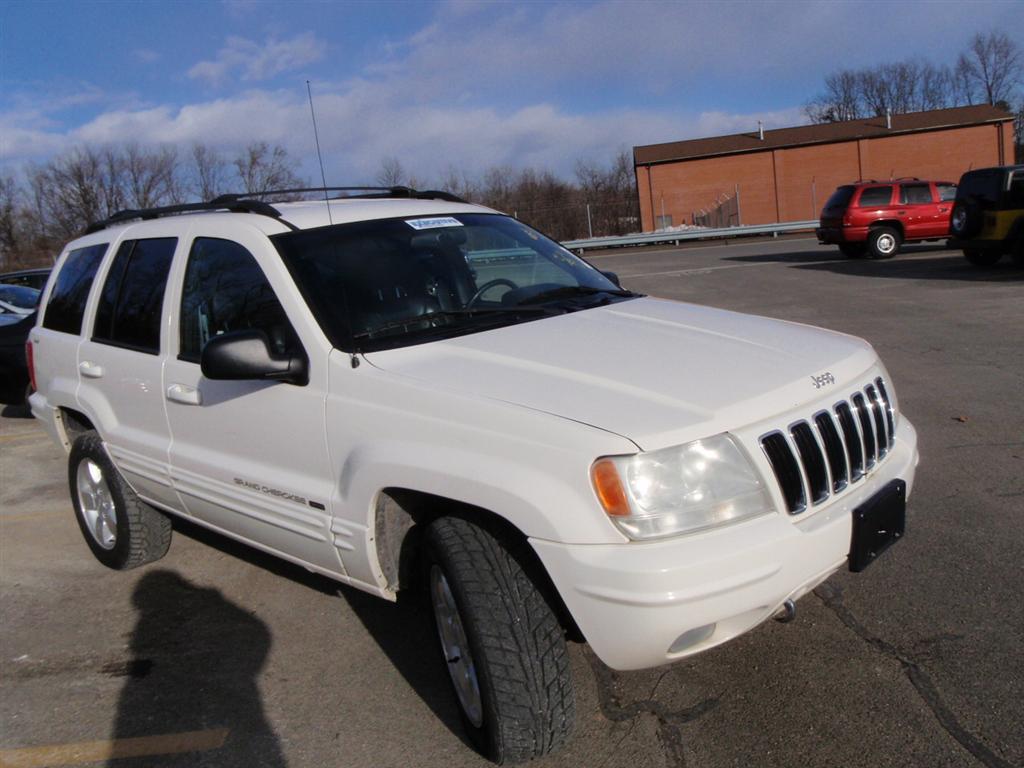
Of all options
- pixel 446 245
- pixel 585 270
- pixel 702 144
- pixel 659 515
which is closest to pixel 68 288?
pixel 446 245

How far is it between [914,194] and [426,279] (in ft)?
67.5

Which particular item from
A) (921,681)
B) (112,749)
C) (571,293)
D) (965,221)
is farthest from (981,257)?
(112,749)

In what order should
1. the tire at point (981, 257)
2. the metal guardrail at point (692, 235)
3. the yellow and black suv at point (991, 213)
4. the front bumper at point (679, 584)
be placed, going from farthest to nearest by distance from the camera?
the metal guardrail at point (692, 235)
the tire at point (981, 257)
the yellow and black suv at point (991, 213)
the front bumper at point (679, 584)

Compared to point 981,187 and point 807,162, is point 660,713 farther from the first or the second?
point 807,162

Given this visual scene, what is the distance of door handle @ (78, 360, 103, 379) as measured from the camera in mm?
4570

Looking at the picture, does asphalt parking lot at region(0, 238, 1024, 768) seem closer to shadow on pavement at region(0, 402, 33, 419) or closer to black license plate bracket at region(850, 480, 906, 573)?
black license plate bracket at region(850, 480, 906, 573)

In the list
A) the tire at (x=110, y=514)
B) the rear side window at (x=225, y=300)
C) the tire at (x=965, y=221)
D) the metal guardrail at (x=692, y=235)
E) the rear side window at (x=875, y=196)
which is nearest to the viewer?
the rear side window at (x=225, y=300)

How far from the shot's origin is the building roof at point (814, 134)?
150 feet

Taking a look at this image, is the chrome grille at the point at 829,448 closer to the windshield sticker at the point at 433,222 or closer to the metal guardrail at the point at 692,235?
the windshield sticker at the point at 433,222

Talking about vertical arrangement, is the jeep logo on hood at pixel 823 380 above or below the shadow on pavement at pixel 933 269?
above

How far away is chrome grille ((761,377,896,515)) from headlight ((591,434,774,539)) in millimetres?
120

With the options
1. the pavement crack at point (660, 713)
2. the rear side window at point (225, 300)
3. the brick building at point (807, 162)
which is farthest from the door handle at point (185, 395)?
the brick building at point (807, 162)

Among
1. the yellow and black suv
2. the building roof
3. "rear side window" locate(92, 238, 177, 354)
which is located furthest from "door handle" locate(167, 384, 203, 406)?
the building roof

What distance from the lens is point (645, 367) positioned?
9.61 feet
